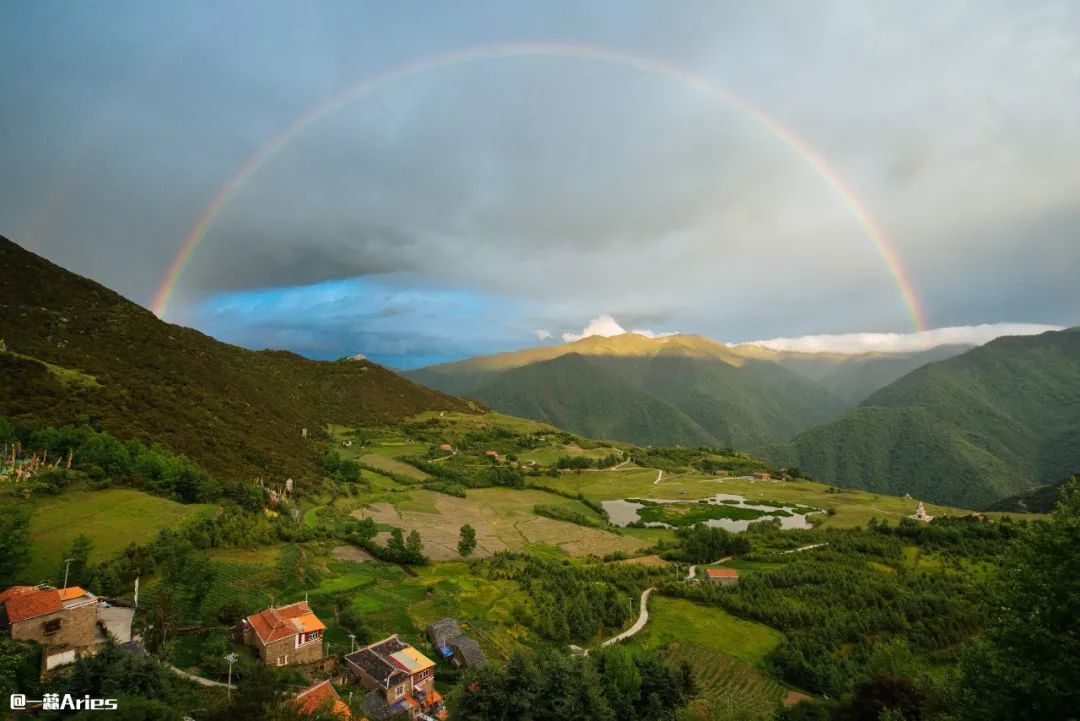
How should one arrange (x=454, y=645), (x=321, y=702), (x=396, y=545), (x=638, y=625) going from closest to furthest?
(x=321, y=702) < (x=454, y=645) < (x=638, y=625) < (x=396, y=545)

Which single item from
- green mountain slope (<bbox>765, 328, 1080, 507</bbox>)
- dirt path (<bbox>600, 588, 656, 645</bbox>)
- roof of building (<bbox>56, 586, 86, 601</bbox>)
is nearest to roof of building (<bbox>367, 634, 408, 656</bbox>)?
roof of building (<bbox>56, 586, 86, 601</bbox>)

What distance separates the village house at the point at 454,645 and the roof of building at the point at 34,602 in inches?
697

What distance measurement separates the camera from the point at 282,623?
1020 inches

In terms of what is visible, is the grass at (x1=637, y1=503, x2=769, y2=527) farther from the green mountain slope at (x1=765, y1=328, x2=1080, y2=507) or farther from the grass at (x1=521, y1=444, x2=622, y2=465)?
the green mountain slope at (x1=765, y1=328, x2=1080, y2=507)

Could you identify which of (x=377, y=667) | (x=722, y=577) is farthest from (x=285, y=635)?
(x=722, y=577)

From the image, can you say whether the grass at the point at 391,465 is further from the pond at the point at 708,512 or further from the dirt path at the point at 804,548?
the dirt path at the point at 804,548

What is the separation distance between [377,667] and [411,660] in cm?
171

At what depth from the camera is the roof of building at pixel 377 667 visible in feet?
81.6

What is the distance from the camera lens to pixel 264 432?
7219 cm

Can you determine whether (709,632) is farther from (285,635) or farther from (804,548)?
(804,548)

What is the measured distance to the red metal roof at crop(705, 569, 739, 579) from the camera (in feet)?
156

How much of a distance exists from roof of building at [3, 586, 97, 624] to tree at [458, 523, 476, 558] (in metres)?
32.4

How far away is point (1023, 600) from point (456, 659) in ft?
87.1

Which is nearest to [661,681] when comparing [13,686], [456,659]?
[456,659]
